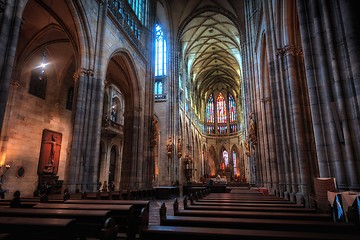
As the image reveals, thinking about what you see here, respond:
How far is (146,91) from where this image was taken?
17859 millimetres

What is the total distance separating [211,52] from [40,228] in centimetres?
3687

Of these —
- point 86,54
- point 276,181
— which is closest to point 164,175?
point 276,181

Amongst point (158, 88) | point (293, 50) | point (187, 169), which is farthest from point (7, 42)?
point (187, 169)

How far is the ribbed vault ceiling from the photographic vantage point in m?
29.8

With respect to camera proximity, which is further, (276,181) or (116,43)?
(116,43)

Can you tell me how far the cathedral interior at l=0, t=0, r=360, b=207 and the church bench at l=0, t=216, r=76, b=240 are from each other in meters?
4.71

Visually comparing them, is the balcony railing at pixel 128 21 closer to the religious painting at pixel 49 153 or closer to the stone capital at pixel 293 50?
the religious painting at pixel 49 153

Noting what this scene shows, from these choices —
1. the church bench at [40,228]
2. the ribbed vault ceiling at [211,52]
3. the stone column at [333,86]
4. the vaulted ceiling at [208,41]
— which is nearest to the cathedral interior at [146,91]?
the stone column at [333,86]

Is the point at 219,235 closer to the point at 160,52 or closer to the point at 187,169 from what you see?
the point at 160,52

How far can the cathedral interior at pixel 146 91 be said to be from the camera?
217 inches

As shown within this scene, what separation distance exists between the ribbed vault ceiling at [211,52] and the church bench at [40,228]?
2898 centimetres

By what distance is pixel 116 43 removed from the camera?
13867mm

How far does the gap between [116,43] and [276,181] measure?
1187cm

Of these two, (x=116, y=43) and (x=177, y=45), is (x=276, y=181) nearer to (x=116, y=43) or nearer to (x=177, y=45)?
(x=116, y=43)
